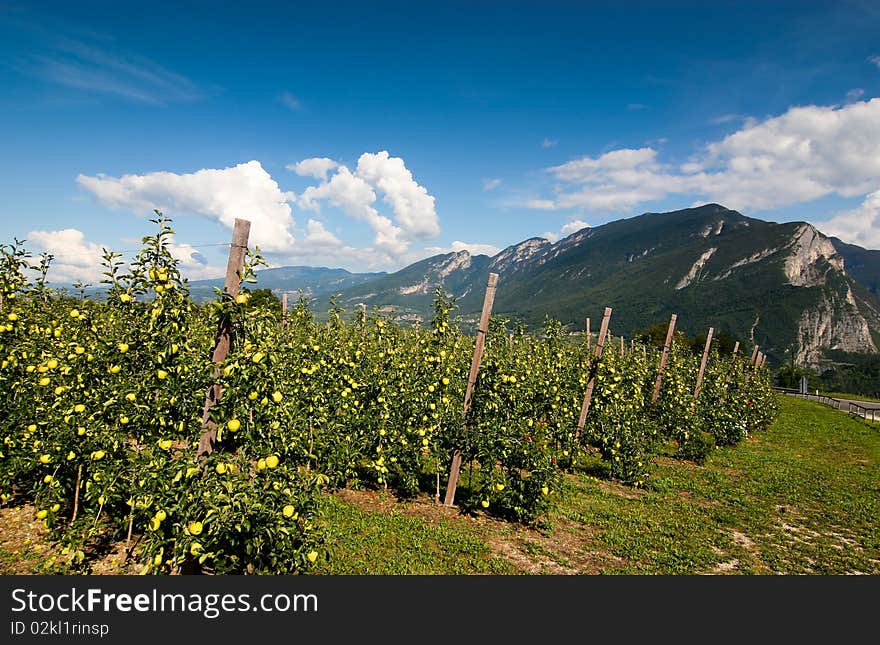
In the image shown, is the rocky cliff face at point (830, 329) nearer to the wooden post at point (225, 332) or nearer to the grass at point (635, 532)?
the grass at point (635, 532)

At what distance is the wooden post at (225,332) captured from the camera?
4371mm

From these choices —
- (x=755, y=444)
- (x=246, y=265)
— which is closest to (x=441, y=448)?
(x=246, y=265)

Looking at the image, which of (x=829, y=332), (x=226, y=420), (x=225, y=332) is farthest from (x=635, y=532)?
(x=829, y=332)

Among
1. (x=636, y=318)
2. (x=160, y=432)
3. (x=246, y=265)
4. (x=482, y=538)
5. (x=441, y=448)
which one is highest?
(x=636, y=318)

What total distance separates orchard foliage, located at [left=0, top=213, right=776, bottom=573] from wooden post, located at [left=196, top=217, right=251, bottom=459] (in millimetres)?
96

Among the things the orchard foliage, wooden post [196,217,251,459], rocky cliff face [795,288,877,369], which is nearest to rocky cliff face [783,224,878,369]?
rocky cliff face [795,288,877,369]

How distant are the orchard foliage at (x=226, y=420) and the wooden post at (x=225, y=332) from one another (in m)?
0.10

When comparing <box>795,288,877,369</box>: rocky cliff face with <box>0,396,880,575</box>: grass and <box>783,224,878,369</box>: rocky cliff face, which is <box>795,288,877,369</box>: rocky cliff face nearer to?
<box>783,224,878,369</box>: rocky cliff face

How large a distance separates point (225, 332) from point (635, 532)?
842 cm

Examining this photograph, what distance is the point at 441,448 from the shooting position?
8570mm

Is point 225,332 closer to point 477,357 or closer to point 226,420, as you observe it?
point 226,420

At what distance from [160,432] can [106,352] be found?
1.25m

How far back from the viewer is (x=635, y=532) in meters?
8.42

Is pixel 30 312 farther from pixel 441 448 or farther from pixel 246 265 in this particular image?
pixel 441 448
